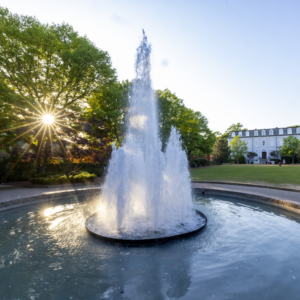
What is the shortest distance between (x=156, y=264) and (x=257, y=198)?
7608 mm

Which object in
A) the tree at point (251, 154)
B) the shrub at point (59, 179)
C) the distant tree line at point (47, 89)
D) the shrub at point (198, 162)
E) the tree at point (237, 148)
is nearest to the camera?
the distant tree line at point (47, 89)

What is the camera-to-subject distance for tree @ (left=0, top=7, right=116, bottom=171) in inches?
562

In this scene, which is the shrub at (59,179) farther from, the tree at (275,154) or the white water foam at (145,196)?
the tree at (275,154)

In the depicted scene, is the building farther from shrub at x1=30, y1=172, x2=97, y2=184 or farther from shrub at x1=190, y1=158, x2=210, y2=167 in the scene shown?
shrub at x1=30, y1=172, x2=97, y2=184

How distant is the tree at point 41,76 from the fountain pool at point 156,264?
32.7 feet

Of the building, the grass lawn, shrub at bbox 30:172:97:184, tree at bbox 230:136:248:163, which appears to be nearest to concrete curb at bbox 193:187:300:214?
the grass lawn

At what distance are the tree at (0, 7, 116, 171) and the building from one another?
6770 cm

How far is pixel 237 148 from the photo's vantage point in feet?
218

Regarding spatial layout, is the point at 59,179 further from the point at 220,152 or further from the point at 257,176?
the point at 220,152

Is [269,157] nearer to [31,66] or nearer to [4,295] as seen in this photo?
[31,66]

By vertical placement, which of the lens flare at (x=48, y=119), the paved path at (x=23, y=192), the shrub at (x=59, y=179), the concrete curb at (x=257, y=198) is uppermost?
the lens flare at (x=48, y=119)

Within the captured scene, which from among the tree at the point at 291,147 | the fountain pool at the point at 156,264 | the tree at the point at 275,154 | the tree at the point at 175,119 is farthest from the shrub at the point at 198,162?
the tree at the point at 275,154

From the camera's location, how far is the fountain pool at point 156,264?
332 cm

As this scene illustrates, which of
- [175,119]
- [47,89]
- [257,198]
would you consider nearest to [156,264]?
[257,198]
